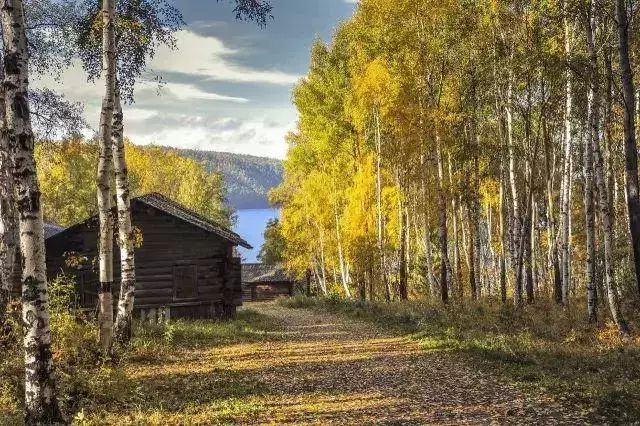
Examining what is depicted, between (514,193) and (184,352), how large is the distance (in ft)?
42.6

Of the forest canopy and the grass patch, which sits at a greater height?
the forest canopy

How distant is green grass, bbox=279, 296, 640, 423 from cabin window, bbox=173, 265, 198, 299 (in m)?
9.19

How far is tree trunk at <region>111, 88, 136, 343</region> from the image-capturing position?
14.3 metres

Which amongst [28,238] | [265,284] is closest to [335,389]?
[28,238]

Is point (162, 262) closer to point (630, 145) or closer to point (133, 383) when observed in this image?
point (133, 383)

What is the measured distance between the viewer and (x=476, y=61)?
73.8 ft

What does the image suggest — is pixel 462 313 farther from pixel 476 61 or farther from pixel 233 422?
pixel 233 422

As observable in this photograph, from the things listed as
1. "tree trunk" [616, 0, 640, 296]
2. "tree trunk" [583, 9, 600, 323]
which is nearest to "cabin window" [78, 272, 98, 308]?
"tree trunk" [583, 9, 600, 323]

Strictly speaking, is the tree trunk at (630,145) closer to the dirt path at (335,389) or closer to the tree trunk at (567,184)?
the dirt path at (335,389)

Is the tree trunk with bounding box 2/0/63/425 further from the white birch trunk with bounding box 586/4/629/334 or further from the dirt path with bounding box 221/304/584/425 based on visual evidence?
the white birch trunk with bounding box 586/4/629/334

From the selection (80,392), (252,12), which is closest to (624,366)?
(80,392)

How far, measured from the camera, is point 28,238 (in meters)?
7.53

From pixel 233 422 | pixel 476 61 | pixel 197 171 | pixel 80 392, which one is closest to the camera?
pixel 233 422

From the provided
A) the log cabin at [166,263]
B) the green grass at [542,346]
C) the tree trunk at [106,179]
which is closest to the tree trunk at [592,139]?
the green grass at [542,346]
